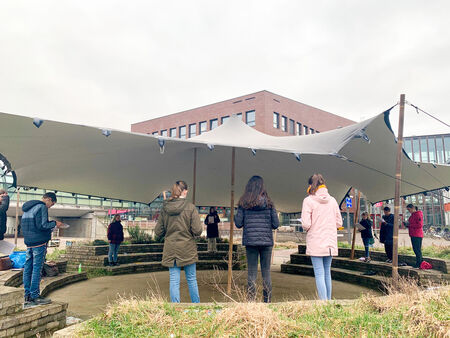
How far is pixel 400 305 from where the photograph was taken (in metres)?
3.00

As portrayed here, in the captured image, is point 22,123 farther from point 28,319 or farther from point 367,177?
point 367,177

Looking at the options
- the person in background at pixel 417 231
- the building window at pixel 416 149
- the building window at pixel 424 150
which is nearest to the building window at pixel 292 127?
the building window at pixel 416 149

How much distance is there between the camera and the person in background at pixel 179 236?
367 centimetres

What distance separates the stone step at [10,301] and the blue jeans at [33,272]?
69 centimetres

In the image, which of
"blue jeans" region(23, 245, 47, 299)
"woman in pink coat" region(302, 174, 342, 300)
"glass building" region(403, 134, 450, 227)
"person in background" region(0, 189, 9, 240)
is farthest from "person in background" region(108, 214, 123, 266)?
"glass building" region(403, 134, 450, 227)

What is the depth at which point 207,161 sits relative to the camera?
6746 millimetres

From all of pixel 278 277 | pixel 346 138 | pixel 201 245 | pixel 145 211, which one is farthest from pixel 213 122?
pixel 346 138

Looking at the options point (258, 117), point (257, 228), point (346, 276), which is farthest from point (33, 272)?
point (258, 117)

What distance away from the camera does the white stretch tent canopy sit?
438 cm

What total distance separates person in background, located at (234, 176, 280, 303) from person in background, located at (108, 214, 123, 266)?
489cm

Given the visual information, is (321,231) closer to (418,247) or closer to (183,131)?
(418,247)

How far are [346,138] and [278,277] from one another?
5.03m

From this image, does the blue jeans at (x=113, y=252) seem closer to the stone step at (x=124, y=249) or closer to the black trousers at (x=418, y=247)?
the stone step at (x=124, y=249)

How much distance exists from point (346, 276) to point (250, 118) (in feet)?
89.3
